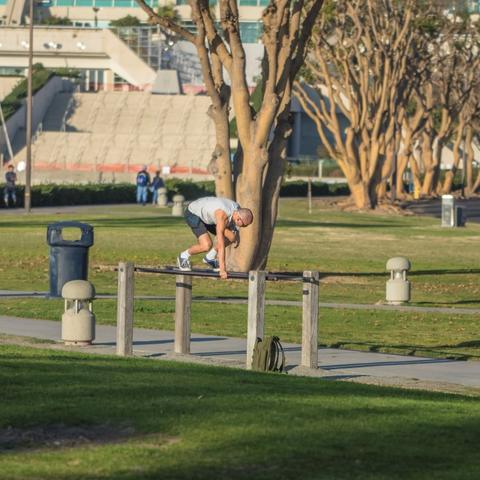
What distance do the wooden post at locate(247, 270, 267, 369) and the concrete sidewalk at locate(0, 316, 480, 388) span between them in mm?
321

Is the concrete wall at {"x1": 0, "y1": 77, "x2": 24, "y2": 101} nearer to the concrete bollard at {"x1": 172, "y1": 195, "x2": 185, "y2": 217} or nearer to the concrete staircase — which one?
the concrete staircase

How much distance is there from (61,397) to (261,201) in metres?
20.2

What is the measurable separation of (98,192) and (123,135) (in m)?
41.2

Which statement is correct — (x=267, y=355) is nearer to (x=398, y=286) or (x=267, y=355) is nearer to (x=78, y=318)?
(x=78, y=318)

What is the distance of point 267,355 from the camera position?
15.9m

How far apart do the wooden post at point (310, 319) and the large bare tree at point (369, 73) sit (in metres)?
49.7

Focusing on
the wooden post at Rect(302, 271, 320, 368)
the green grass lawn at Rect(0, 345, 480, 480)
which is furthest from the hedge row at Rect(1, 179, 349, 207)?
the green grass lawn at Rect(0, 345, 480, 480)

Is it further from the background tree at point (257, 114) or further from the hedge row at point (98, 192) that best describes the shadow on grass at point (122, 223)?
the background tree at point (257, 114)

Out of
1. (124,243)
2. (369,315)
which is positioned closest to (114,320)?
(369,315)

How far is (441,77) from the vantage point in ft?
290

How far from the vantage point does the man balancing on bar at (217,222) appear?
1753 cm

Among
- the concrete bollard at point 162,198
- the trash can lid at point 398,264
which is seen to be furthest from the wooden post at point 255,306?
the concrete bollard at point 162,198

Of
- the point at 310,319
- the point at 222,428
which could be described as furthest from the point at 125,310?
the point at 222,428

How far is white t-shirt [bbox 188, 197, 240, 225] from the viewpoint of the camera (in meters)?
17.8
